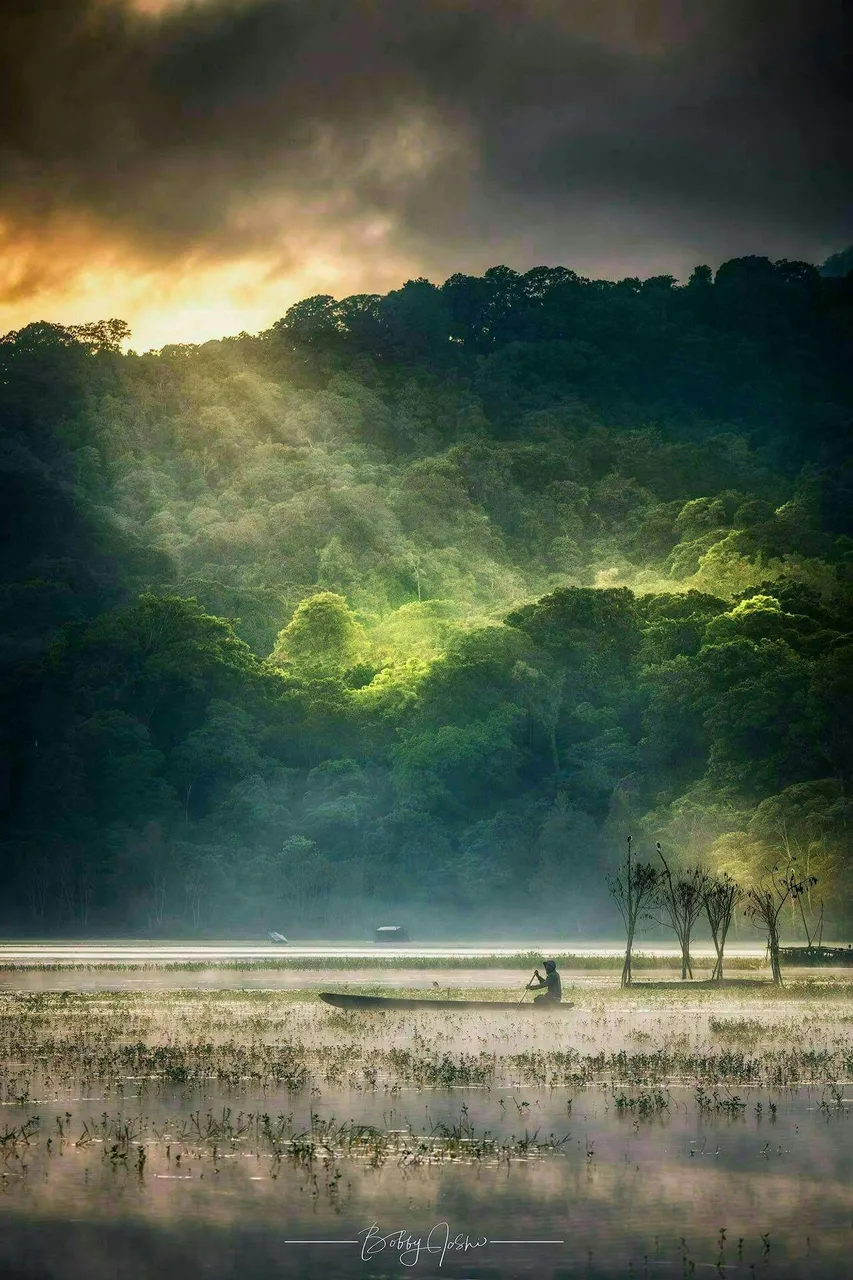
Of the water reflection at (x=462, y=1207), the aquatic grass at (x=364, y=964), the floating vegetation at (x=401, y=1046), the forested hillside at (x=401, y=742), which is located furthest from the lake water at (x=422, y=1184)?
the forested hillside at (x=401, y=742)

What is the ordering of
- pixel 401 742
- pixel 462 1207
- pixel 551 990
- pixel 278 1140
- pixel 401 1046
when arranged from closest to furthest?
pixel 462 1207, pixel 278 1140, pixel 401 1046, pixel 551 990, pixel 401 742

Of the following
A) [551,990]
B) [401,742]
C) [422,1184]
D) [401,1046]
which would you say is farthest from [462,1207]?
[401,742]

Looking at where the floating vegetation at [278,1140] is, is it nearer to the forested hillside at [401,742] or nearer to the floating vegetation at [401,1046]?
the floating vegetation at [401,1046]

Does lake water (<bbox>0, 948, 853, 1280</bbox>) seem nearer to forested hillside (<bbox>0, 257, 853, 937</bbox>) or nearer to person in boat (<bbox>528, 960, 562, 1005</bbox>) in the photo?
person in boat (<bbox>528, 960, 562, 1005</bbox>)

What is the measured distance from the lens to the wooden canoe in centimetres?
4041

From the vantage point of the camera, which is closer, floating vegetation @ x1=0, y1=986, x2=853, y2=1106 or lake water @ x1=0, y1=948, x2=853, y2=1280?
lake water @ x1=0, y1=948, x2=853, y2=1280

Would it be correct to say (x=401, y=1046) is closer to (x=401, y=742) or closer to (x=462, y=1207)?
(x=462, y=1207)

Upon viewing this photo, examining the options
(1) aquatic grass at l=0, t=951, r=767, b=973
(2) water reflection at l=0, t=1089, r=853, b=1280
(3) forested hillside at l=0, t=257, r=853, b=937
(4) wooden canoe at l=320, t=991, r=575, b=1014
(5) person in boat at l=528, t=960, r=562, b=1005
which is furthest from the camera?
(3) forested hillside at l=0, t=257, r=853, b=937

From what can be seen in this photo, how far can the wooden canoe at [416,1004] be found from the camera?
133 feet

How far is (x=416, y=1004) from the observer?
41469mm

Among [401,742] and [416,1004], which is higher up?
[401,742]

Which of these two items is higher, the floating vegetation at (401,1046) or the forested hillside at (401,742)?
the forested hillside at (401,742)

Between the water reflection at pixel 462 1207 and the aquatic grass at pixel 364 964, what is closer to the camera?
the water reflection at pixel 462 1207

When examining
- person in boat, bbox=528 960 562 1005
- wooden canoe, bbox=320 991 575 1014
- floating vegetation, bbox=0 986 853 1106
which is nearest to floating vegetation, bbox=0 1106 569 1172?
floating vegetation, bbox=0 986 853 1106
